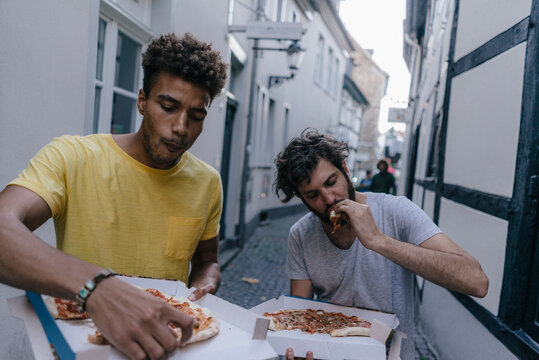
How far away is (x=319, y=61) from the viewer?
17.3 metres

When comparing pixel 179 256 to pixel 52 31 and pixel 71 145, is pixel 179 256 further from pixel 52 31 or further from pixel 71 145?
pixel 52 31

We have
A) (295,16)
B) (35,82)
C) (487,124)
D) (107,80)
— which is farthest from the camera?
(295,16)

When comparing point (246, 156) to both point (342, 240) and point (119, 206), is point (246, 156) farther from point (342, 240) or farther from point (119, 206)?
point (119, 206)

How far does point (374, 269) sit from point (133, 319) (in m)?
1.30

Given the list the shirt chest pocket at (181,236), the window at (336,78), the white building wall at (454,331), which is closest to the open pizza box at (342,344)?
the shirt chest pocket at (181,236)

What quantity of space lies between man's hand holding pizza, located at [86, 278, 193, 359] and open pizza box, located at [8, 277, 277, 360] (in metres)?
0.07

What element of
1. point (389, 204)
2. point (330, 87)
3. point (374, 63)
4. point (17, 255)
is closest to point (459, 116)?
point (389, 204)

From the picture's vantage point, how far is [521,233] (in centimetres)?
271

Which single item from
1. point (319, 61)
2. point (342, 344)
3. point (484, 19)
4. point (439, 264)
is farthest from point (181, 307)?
point (319, 61)

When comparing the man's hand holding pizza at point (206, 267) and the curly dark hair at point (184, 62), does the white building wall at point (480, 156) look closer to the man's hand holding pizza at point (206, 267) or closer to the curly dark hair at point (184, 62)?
the man's hand holding pizza at point (206, 267)

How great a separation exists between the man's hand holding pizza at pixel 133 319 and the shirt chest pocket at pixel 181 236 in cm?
79

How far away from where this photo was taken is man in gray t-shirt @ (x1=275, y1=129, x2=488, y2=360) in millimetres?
1969

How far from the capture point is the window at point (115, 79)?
3.83m

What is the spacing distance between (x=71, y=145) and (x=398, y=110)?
14.8m
